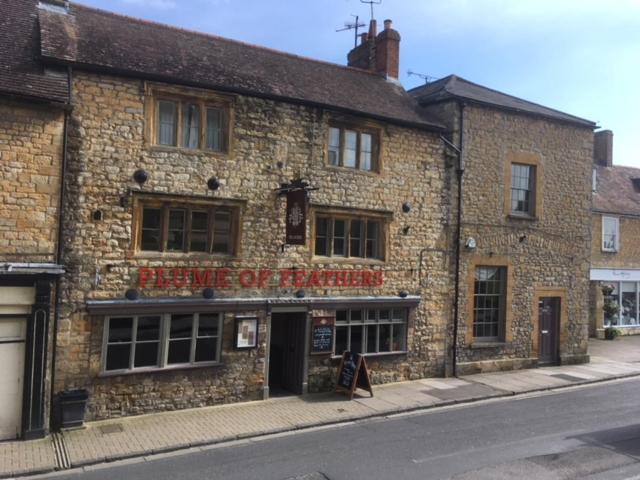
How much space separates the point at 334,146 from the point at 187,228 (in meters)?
4.43

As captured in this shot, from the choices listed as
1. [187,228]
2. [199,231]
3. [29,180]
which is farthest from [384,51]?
[29,180]

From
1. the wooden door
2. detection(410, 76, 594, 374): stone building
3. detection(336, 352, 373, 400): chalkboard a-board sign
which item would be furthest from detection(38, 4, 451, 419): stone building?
the wooden door

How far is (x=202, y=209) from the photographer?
494 inches

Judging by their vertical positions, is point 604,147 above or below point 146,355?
above

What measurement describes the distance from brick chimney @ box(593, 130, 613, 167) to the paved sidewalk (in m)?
16.9

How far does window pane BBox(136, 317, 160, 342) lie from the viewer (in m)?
11.8

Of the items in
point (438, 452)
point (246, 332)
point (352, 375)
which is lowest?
point (438, 452)

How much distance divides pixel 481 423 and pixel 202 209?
7.62 meters

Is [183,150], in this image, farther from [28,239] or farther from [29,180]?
[28,239]

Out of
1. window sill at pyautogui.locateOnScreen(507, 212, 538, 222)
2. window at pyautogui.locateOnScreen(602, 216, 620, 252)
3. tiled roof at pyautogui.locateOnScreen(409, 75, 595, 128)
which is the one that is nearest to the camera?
tiled roof at pyautogui.locateOnScreen(409, 75, 595, 128)

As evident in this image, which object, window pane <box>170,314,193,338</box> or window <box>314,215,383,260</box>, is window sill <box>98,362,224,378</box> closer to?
window pane <box>170,314,193,338</box>

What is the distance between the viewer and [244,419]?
11586 mm

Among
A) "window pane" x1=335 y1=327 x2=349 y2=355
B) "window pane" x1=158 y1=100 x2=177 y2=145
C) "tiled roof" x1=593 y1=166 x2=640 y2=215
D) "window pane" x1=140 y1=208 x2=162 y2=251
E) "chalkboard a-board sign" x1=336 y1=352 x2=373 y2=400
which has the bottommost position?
"chalkboard a-board sign" x1=336 y1=352 x2=373 y2=400

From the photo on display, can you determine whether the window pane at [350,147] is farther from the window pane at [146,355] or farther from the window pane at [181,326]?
the window pane at [146,355]
